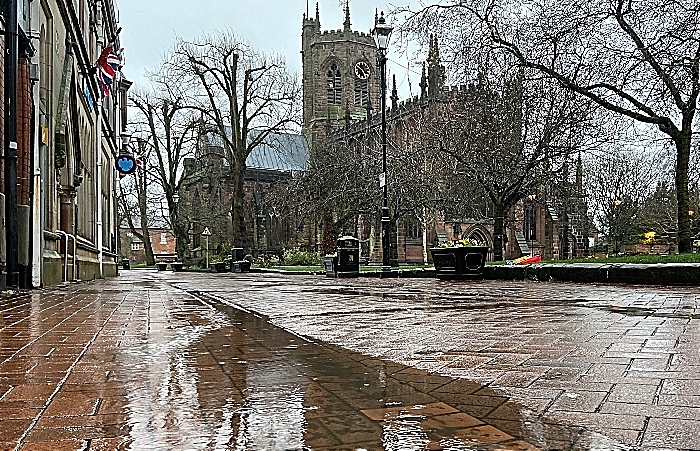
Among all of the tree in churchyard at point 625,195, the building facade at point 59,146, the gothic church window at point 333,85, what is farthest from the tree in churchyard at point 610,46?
the gothic church window at point 333,85

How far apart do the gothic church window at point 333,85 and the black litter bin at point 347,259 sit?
51.2m

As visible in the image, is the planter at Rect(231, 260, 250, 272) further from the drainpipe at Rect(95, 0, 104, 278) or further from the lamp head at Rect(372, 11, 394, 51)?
the lamp head at Rect(372, 11, 394, 51)

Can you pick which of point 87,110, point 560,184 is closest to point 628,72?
point 560,184

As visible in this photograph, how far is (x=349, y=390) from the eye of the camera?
325 cm

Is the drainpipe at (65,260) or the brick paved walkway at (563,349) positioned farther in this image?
the drainpipe at (65,260)

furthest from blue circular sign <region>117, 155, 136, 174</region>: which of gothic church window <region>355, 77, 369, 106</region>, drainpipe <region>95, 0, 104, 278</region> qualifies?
gothic church window <region>355, 77, 369, 106</region>

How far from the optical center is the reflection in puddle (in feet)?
7.64

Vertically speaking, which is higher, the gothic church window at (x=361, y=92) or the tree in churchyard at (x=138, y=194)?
the gothic church window at (x=361, y=92)

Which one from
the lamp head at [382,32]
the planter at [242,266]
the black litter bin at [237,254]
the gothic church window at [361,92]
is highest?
the gothic church window at [361,92]

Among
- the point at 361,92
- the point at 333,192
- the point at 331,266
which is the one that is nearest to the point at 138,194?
the point at 333,192

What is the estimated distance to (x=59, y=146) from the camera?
15.1 meters

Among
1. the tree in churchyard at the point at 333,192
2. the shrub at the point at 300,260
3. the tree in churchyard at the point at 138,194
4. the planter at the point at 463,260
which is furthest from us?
the tree in churchyard at the point at 138,194

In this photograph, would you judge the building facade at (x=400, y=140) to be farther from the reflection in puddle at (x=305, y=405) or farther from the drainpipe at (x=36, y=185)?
the reflection in puddle at (x=305, y=405)

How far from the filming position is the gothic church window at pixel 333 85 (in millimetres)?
74750
